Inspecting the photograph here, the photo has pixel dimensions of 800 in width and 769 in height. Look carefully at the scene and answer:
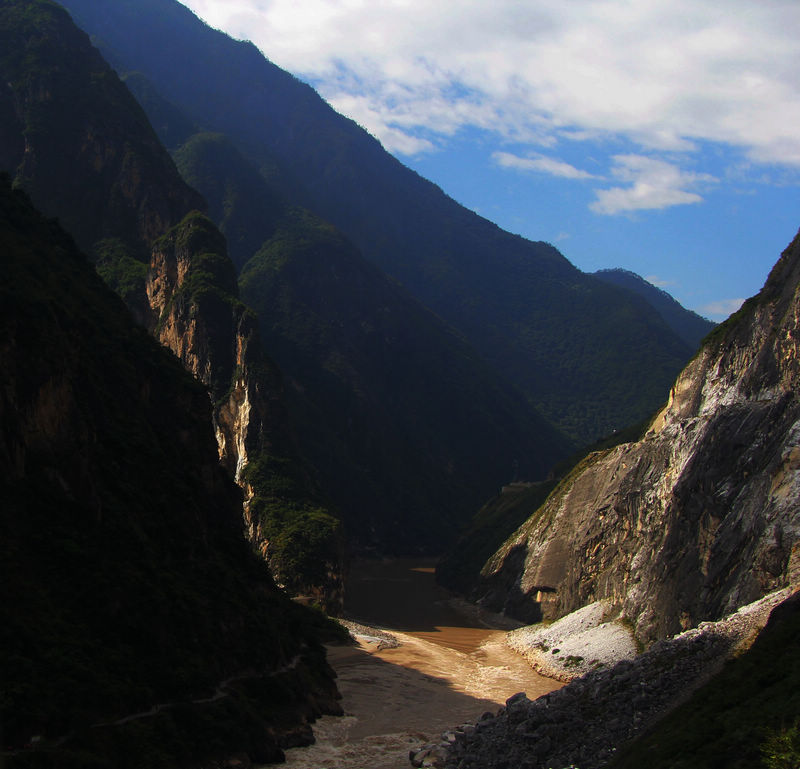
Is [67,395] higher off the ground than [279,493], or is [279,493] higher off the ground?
[67,395]

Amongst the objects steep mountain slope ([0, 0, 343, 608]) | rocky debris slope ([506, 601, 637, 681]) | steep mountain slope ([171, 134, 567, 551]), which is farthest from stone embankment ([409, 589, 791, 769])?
steep mountain slope ([171, 134, 567, 551])

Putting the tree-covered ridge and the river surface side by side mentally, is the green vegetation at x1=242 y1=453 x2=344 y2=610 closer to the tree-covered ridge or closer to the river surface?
the river surface

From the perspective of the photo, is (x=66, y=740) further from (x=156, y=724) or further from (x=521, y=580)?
(x=521, y=580)

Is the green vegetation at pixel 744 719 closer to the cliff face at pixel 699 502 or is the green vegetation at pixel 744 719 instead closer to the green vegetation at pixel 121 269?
the cliff face at pixel 699 502

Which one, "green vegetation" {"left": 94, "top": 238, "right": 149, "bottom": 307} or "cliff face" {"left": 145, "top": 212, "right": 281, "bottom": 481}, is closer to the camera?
"cliff face" {"left": 145, "top": 212, "right": 281, "bottom": 481}

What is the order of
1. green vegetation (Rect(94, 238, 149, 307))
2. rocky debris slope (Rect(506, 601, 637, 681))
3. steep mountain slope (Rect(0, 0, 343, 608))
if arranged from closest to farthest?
rocky debris slope (Rect(506, 601, 637, 681)) → steep mountain slope (Rect(0, 0, 343, 608)) → green vegetation (Rect(94, 238, 149, 307))

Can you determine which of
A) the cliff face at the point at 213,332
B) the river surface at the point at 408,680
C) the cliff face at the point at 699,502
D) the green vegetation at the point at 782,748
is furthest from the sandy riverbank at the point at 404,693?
the cliff face at the point at 213,332

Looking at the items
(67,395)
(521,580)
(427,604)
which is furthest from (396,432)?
(67,395)
